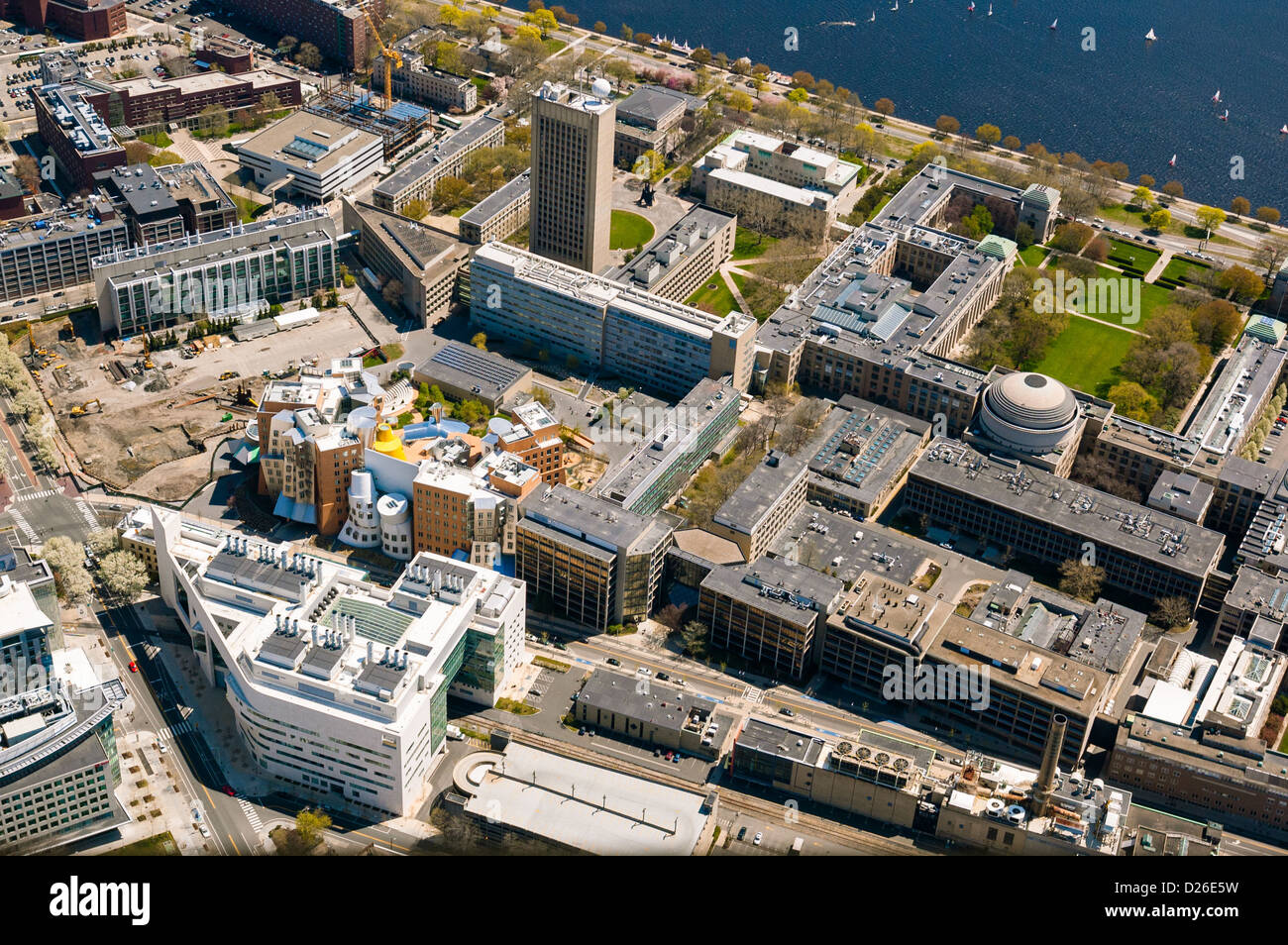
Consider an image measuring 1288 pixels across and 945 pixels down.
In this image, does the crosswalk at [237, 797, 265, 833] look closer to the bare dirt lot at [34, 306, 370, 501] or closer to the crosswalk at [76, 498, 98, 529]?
the crosswalk at [76, 498, 98, 529]

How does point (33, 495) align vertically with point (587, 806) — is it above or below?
above

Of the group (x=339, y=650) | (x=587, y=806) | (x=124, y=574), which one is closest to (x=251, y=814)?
(x=339, y=650)

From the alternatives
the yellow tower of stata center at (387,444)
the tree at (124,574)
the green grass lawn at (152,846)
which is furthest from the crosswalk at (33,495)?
the green grass lawn at (152,846)

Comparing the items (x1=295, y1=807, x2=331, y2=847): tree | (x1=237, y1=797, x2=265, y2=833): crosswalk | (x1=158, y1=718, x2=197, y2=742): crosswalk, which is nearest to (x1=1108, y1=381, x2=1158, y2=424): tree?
(x1=295, y1=807, x2=331, y2=847): tree

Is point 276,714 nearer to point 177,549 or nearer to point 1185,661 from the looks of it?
point 177,549

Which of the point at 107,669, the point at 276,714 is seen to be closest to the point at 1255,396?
the point at 276,714

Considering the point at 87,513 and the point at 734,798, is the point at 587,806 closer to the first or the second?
the point at 734,798
